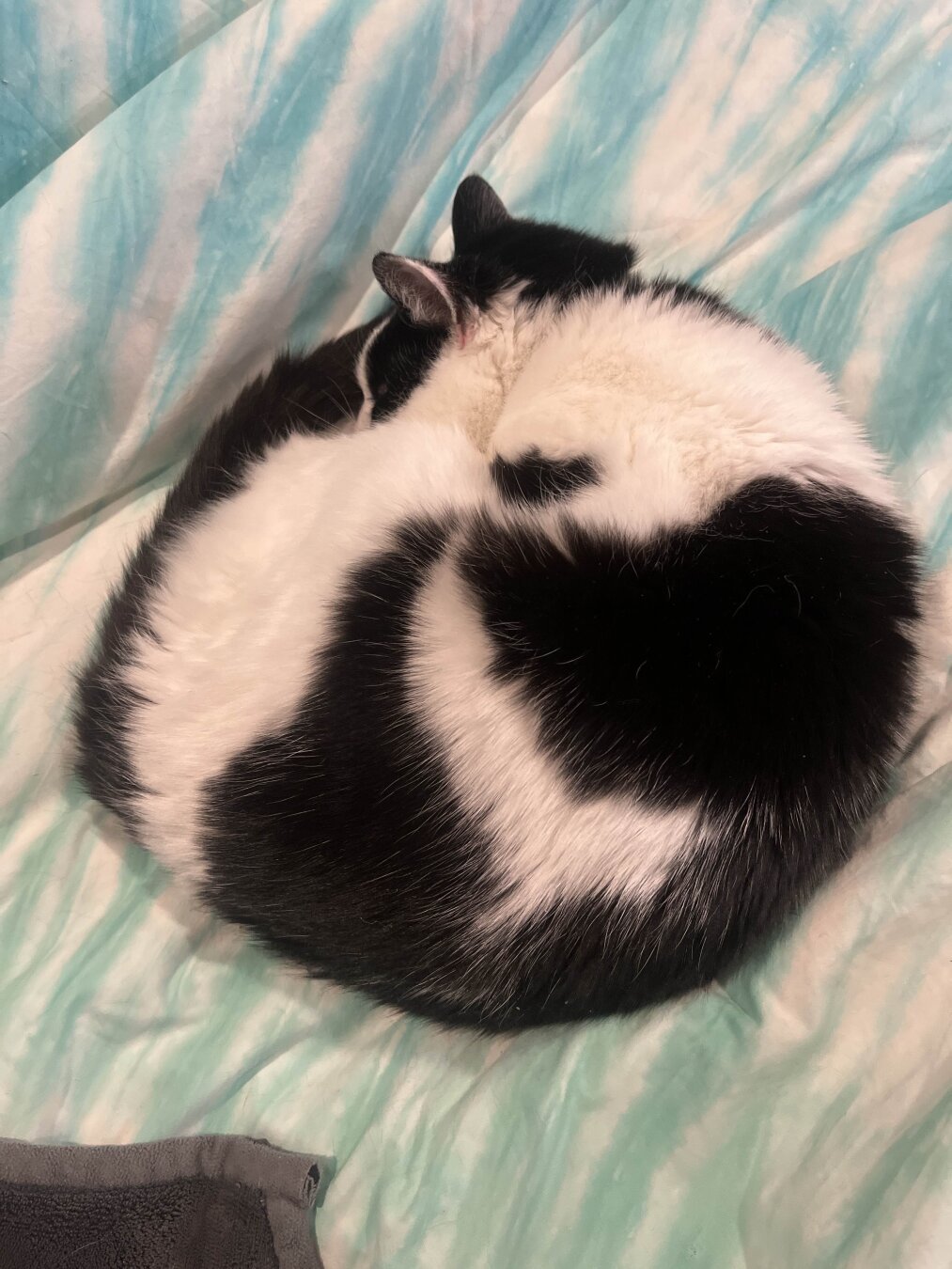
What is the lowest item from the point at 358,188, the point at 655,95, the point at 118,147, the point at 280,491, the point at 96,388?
the point at 280,491

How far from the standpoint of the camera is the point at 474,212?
1257mm

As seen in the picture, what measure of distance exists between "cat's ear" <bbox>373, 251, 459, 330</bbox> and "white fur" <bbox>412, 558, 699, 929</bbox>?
547 millimetres

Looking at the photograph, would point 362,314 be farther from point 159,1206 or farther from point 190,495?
point 159,1206

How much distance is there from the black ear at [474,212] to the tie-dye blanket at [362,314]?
0.22 metres

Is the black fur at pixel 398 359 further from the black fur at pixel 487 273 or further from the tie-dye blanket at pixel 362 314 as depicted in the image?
the tie-dye blanket at pixel 362 314

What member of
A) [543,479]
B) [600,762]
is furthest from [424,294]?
[600,762]

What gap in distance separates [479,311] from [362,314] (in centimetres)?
39

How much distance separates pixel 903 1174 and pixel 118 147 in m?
1.60

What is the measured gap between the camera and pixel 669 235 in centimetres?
154

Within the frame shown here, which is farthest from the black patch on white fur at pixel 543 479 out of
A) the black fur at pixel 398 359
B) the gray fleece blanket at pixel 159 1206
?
the gray fleece blanket at pixel 159 1206

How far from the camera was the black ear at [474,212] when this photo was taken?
4.09 feet

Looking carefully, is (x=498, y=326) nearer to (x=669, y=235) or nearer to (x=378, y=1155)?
(x=669, y=235)

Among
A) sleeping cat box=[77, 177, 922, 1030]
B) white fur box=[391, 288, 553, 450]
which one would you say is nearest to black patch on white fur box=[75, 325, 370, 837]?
sleeping cat box=[77, 177, 922, 1030]

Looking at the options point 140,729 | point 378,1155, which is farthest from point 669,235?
point 378,1155
